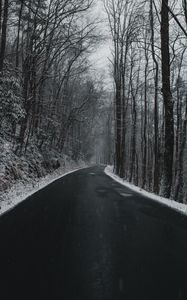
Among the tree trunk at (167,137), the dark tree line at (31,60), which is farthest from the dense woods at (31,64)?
the tree trunk at (167,137)

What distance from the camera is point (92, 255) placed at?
16.9 ft

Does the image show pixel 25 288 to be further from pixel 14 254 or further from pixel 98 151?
pixel 98 151

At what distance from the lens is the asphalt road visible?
3.87 m

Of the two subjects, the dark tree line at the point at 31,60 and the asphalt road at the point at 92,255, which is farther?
the dark tree line at the point at 31,60

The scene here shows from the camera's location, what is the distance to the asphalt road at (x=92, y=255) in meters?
3.87

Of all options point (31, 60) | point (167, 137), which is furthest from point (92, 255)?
point (31, 60)

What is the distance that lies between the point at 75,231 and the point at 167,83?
10.3 m

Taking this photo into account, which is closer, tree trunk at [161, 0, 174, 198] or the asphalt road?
the asphalt road

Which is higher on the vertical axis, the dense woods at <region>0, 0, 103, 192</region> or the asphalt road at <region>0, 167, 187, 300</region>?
the dense woods at <region>0, 0, 103, 192</region>

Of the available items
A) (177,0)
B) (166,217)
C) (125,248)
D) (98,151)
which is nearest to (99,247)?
(125,248)

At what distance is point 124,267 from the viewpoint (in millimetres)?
4641

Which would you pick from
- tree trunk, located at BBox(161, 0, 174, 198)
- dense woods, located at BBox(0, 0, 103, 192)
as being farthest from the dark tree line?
tree trunk, located at BBox(161, 0, 174, 198)

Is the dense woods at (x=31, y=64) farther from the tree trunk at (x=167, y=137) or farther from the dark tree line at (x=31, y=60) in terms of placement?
the tree trunk at (x=167, y=137)

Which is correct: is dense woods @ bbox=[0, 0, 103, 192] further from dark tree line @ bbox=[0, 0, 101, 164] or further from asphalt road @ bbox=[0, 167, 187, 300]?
asphalt road @ bbox=[0, 167, 187, 300]
